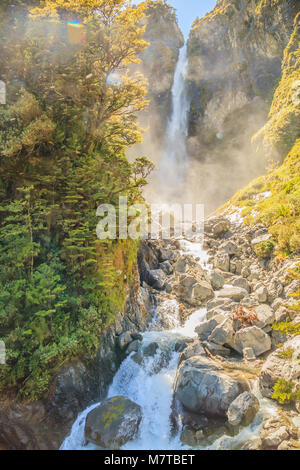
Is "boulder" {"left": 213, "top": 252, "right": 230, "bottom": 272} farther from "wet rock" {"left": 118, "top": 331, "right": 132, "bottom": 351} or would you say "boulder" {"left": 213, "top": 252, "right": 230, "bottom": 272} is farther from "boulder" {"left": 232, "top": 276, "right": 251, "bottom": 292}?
"wet rock" {"left": 118, "top": 331, "right": 132, "bottom": 351}

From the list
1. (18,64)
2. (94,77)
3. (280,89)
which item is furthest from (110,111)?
(280,89)

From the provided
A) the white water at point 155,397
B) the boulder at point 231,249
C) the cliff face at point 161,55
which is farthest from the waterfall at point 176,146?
the white water at point 155,397

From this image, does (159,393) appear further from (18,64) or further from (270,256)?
(18,64)

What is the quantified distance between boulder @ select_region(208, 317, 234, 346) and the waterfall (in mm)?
37133

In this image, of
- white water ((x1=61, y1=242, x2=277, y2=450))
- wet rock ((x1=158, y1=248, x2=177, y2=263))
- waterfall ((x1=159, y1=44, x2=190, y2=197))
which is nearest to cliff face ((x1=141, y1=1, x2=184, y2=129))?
waterfall ((x1=159, y1=44, x2=190, y2=197))

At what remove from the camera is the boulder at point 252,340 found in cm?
929

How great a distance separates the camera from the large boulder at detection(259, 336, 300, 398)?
697cm

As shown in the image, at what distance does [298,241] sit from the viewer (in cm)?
1271

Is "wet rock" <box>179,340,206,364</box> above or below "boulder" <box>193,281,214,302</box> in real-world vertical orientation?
below

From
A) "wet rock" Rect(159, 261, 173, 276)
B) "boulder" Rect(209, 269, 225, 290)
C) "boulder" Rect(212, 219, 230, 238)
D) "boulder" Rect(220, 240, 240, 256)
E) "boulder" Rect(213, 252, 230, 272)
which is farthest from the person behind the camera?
"boulder" Rect(212, 219, 230, 238)

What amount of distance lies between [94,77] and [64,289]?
A: 7.37 metres

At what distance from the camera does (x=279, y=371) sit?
743cm

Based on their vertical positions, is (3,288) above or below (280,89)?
below
